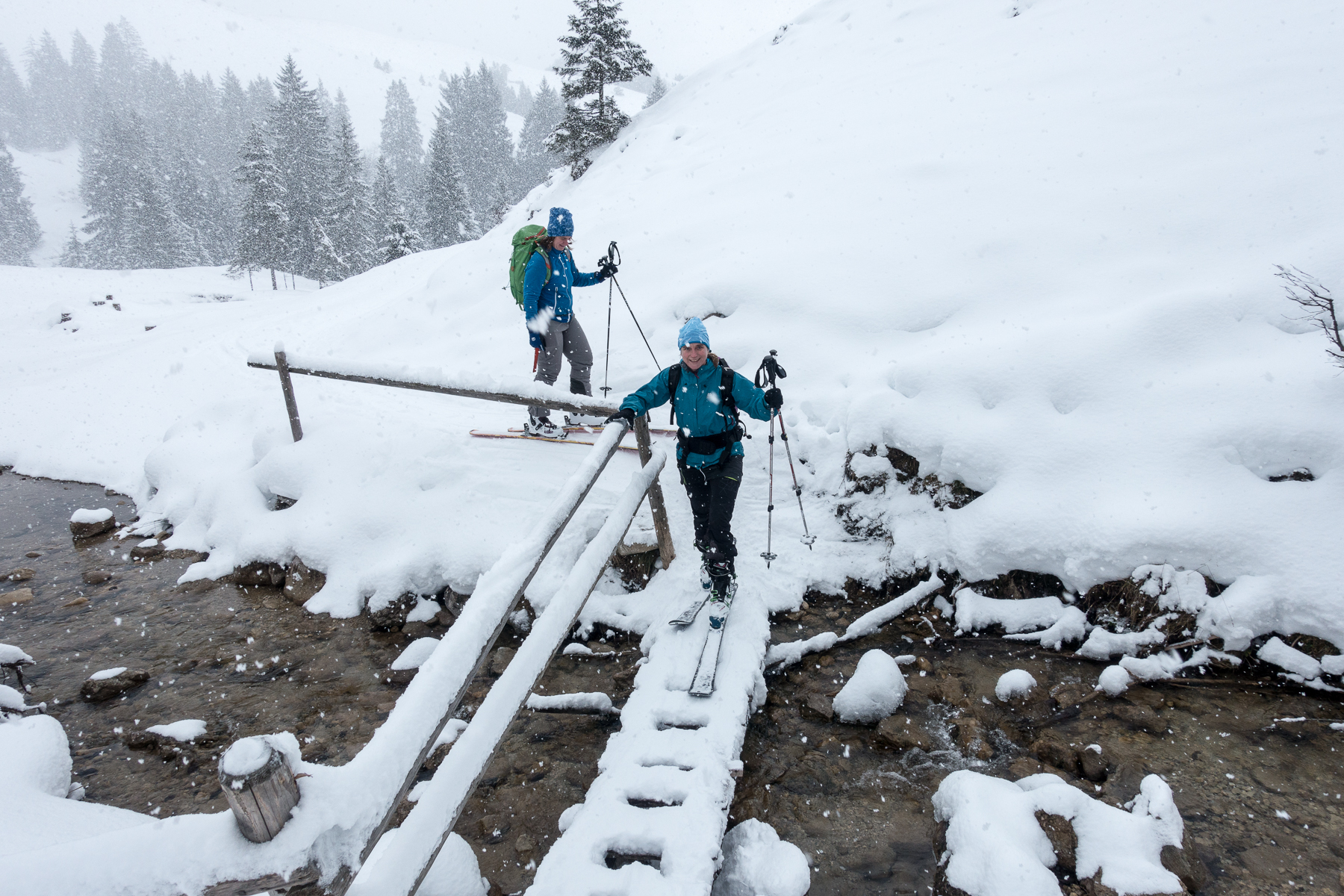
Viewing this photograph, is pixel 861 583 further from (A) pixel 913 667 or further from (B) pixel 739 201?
(B) pixel 739 201

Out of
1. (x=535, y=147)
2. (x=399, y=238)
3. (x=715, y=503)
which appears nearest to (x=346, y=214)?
(x=399, y=238)

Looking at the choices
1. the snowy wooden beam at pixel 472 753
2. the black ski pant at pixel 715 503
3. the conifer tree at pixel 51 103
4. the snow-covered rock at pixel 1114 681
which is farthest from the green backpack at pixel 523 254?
the conifer tree at pixel 51 103

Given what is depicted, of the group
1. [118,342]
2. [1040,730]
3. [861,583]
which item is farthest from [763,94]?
[118,342]

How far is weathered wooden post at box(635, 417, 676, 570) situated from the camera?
5.91 metres

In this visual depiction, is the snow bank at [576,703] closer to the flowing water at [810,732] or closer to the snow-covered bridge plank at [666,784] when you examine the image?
the flowing water at [810,732]

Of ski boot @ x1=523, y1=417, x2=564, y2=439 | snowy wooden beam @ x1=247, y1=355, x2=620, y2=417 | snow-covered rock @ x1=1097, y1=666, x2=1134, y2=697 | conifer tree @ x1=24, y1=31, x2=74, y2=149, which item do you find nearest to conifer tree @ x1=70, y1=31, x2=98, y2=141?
conifer tree @ x1=24, y1=31, x2=74, y2=149

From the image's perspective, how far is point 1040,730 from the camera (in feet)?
14.9

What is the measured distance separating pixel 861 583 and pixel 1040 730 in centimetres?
199

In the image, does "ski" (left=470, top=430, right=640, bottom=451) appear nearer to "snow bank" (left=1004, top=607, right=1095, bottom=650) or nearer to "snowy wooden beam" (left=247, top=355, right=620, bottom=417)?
"snowy wooden beam" (left=247, top=355, right=620, bottom=417)

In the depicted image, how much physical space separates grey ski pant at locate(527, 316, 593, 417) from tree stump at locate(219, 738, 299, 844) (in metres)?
6.45

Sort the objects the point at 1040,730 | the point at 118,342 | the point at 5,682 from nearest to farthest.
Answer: the point at 1040,730
the point at 5,682
the point at 118,342

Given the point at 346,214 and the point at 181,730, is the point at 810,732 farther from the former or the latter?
the point at 346,214

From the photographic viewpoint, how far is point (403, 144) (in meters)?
81.1

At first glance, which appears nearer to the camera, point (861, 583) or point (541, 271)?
point (861, 583)
